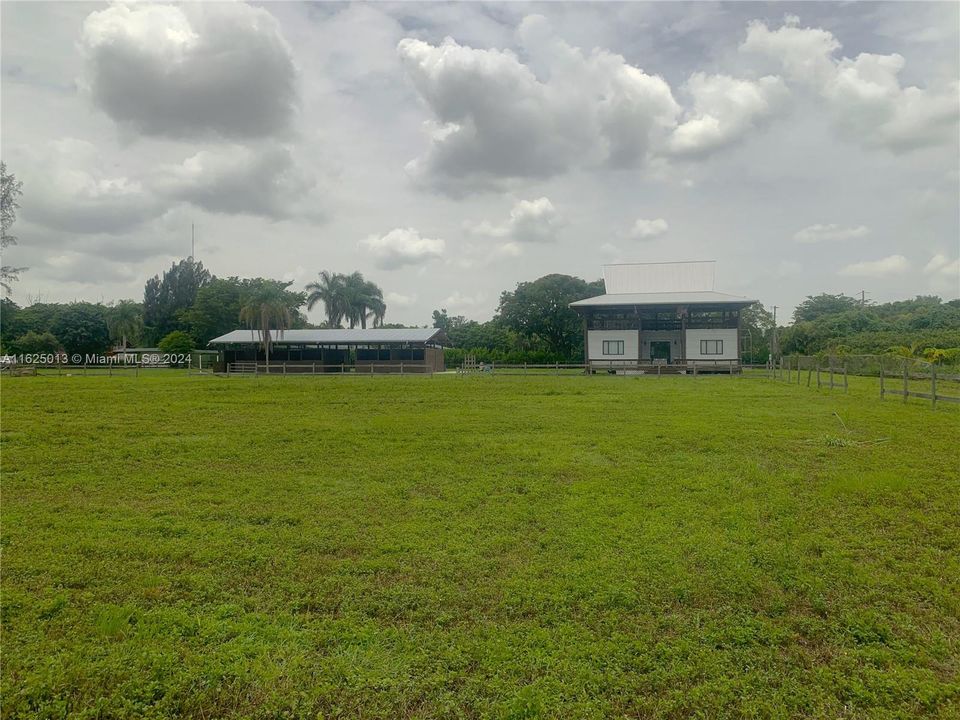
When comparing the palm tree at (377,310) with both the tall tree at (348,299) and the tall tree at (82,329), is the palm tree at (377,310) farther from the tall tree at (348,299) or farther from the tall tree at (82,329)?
the tall tree at (82,329)

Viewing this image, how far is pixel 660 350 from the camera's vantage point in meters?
45.1

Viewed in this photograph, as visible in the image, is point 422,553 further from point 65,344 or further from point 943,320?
point 65,344

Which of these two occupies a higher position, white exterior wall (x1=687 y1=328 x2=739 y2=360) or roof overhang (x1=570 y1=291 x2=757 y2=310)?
roof overhang (x1=570 y1=291 x2=757 y2=310)

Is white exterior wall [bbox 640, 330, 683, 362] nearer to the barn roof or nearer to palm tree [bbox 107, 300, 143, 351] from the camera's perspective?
the barn roof

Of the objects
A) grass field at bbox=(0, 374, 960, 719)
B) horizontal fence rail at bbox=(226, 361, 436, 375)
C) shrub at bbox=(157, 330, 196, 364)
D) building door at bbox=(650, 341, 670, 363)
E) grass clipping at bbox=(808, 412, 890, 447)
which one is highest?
shrub at bbox=(157, 330, 196, 364)

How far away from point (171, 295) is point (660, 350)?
66.3m

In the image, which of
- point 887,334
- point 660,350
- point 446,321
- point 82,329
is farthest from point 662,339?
point 82,329

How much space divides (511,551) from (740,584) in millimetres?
2045

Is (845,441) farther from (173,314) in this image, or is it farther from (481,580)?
(173,314)

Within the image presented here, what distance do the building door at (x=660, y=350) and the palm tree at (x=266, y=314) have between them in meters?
27.6

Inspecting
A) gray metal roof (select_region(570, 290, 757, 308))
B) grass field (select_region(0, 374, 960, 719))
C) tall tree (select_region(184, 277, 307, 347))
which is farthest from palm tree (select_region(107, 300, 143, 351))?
grass field (select_region(0, 374, 960, 719))

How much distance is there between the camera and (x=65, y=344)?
7075 cm

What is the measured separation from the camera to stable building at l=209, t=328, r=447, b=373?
147ft

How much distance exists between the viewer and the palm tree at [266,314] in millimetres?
44062
